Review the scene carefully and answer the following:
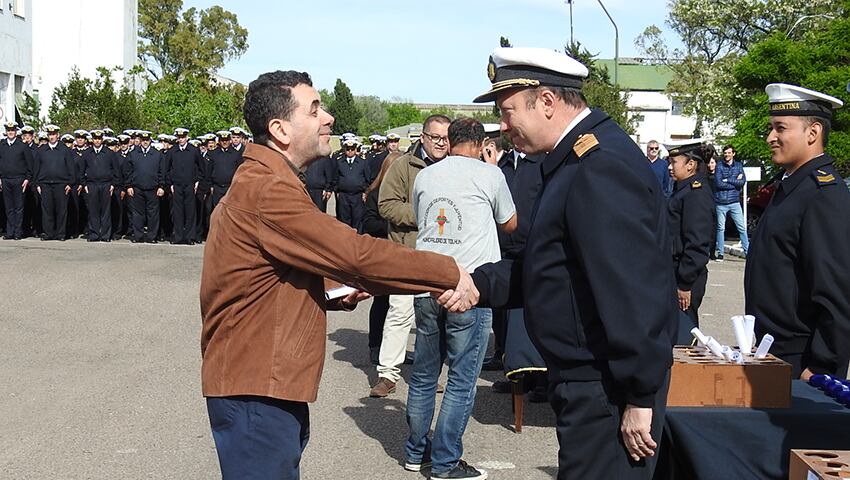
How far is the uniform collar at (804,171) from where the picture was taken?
492 centimetres

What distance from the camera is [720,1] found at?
51.9 m

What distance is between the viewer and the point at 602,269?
327 centimetres

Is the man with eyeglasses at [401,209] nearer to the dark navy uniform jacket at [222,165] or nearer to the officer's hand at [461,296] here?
the officer's hand at [461,296]

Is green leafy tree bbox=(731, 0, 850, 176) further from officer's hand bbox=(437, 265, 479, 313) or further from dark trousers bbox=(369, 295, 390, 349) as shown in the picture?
officer's hand bbox=(437, 265, 479, 313)

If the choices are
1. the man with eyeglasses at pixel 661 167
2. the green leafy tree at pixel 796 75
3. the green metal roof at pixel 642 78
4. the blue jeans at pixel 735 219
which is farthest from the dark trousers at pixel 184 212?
the green metal roof at pixel 642 78

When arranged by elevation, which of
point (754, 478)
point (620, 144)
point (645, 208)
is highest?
point (620, 144)

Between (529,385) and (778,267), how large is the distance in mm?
3540

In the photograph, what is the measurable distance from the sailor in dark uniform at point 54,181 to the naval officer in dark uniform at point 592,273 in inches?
763

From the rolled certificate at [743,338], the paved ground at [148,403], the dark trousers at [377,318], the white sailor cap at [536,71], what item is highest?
the white sailor cap at [536,71]

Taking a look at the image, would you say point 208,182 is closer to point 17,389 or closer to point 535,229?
point 17,389

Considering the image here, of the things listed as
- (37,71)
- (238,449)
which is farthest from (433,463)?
(37,71)

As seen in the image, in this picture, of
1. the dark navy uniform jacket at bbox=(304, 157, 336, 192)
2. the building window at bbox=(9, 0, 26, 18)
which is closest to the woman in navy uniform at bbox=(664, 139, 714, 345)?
the dark navy uniform jacket at bbox=(304, 157, 336, 192)

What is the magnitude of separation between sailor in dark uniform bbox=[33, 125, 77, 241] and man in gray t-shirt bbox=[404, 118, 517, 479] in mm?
16777

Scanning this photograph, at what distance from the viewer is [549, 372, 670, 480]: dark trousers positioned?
3.42 m
